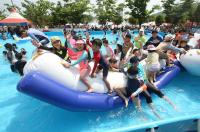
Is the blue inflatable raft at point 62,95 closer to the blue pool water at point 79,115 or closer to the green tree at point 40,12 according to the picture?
the blue pool water at point 79,115

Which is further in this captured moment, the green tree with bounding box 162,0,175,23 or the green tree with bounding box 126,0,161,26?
the green tree with bounding box 162,0,175,23

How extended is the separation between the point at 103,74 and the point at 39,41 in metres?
1.20

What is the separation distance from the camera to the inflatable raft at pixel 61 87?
3.10m

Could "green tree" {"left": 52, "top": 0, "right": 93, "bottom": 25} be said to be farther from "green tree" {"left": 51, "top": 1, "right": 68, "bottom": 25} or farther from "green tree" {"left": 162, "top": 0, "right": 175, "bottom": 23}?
"green tree" {"left": 162, "top": 0, "right": 175, "bottom": 23}

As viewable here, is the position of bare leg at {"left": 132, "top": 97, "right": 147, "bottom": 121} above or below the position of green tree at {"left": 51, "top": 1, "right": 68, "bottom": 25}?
below

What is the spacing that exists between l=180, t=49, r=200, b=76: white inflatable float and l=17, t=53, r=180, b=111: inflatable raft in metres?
2.03

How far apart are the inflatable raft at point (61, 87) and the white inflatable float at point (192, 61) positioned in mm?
2028

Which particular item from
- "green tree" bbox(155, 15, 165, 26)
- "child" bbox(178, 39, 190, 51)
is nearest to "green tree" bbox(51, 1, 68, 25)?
"green tree" bbox(155, 15, 165, 26)

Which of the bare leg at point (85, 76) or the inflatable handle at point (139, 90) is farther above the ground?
the bare leg at point (85, 76)

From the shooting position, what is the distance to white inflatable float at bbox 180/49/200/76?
5094 mm

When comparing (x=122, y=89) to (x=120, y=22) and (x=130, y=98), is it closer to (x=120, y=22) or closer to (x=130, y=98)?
(x=130, y=98)

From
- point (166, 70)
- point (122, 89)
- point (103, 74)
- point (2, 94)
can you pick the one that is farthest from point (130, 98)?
point (2, 94)

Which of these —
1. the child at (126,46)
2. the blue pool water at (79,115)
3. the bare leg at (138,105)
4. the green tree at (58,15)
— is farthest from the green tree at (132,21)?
the bare leg at (138,105)

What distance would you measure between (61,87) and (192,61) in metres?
3.15
